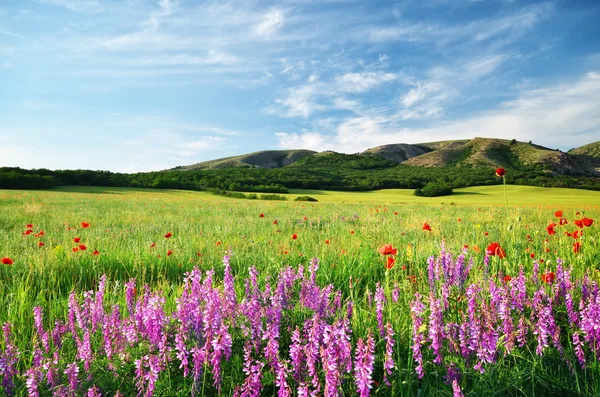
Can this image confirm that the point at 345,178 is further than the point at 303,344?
Yes

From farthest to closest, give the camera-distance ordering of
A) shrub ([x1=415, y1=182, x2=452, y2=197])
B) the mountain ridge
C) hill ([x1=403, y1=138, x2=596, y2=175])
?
hill ([x1=403, y1=138, x2=596, y2=175]) → the mountain ridge → shrub ([x1=415, y1=182, x2=452, y2=197])

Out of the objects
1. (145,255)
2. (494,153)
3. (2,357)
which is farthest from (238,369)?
(494,153)

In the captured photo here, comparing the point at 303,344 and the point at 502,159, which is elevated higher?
the point at 502,159

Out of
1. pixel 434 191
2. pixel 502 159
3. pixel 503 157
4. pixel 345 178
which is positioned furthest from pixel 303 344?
pixel 503 157

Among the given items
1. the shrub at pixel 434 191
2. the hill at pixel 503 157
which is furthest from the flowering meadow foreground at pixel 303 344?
the hill at pixel 503 157

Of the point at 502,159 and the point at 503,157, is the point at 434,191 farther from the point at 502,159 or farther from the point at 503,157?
the point at 503,157

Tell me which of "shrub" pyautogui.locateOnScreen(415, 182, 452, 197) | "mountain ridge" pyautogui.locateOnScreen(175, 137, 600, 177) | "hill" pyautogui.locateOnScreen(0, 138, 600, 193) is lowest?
"shrub" pyautogui.locateOnScreen(415, 182, 452, 197)

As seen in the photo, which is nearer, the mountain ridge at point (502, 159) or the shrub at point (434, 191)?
the shrub at point (434, 191)

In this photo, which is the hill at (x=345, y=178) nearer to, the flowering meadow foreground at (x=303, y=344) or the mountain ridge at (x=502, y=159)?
the mountain ridge at (x=502, y=159)

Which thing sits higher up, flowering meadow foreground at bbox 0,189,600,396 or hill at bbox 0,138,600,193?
hill at bbox 0,138,600,193

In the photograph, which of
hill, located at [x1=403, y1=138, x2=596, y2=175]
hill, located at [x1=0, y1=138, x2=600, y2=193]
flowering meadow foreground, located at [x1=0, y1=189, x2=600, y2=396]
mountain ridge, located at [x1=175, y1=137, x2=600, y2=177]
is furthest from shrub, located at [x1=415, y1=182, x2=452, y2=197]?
hill, located at [x1=403, y1=138, x2=596, y2=175]

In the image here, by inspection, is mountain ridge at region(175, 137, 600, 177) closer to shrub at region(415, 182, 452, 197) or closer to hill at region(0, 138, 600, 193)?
hill at region(0, 138, 600, 193)

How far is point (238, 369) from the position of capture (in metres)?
2.08

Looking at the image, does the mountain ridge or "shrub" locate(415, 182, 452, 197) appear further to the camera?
the mountain ridge
